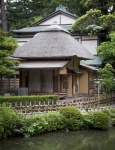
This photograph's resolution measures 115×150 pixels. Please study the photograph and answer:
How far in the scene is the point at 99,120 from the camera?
53.6 ft

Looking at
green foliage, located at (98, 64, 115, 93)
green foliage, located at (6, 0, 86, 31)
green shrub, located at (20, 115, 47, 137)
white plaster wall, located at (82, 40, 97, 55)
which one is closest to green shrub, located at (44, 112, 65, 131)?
green shrub, located at (20, 115, 47, 137)

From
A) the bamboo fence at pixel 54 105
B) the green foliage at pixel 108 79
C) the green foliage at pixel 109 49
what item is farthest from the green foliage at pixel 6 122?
the green foliage at pixel 109 49

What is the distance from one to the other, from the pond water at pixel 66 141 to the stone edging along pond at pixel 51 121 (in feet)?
1.24

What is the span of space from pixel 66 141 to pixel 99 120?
3.08m

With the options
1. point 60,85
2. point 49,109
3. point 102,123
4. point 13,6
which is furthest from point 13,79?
point 13,6

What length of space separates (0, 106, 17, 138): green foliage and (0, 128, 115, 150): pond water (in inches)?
14.1

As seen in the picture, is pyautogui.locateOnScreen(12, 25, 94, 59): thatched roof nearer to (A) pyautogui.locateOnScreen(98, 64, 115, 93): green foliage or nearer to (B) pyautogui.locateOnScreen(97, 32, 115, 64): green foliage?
(B) pyautogui.locateOnScreen(97, 32, 115, 64): green foliage

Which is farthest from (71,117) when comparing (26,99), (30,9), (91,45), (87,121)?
(30,9)

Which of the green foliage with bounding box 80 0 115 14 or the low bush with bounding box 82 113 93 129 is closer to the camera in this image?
the low bush with bounding box 82 113 93 129

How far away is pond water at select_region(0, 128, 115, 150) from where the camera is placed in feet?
42.3

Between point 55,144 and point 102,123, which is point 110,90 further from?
point 55,144

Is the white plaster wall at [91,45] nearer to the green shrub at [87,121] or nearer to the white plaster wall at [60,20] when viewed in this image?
the white plaster wall at [60,20]

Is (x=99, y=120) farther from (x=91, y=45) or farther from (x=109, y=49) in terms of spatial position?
(x=91, y=45)

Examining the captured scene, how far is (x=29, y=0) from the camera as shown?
5022 centimetres
